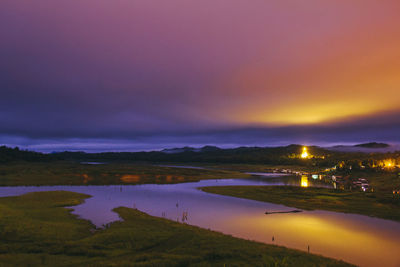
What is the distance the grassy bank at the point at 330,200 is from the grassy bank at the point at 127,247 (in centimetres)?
2929

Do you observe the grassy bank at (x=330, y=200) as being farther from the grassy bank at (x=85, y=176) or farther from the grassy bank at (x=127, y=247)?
the grassy bank at (x=85, y=176)

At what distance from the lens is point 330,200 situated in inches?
2210

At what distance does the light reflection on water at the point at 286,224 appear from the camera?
91.6 ft

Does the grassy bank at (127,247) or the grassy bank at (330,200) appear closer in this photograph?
the grassy bank at (127,247)

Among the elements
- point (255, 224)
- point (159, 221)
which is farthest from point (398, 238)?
point (159, 221)

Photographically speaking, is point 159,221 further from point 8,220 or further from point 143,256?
point 8,220

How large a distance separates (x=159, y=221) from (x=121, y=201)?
67.6 feet

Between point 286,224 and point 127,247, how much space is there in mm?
24017

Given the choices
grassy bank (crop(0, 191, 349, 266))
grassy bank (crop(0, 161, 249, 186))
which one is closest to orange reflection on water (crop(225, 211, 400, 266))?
grassy bank (crop(0, 191, 349, 266))

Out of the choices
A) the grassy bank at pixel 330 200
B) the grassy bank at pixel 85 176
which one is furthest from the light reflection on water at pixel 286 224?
the grassy bank at pixel 85 176

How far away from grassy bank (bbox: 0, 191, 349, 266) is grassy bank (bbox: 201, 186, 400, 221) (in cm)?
2929

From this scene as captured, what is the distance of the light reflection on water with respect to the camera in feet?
91.6

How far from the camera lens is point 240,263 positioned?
20547 mm

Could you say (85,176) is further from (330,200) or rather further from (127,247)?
(330,200)
